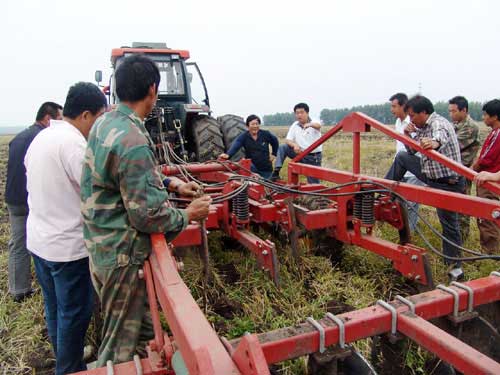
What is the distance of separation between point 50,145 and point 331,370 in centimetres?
176

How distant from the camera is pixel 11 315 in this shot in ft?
10.6

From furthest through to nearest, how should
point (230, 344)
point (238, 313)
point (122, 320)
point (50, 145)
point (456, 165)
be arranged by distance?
point (238, 313)
point (456, 165)
point (50, 145)
point (122, 320)
point (230, 344)

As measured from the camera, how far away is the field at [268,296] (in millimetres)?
2689

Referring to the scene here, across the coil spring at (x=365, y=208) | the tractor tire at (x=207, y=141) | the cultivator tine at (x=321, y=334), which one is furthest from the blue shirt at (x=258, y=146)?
the cultivator tine at (x=321, y=334)

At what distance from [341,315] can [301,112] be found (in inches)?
192

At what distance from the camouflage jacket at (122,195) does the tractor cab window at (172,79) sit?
15.5 feet

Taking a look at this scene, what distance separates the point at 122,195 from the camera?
1.72 m

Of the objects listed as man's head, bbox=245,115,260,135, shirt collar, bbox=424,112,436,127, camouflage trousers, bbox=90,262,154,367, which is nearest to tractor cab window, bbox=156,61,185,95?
man's head, bbox=245,115,260,135

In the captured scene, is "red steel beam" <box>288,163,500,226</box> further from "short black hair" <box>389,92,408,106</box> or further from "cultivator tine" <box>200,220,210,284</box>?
"short black hair" <box>389,92,408,106</box>

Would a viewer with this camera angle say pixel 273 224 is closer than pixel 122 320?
No

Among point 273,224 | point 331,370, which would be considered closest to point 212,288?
point 273,224

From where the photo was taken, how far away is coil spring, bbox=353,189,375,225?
3.24 m

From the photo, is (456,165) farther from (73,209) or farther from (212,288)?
(73,209)

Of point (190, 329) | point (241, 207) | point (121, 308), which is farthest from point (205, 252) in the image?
point (190, 329)
